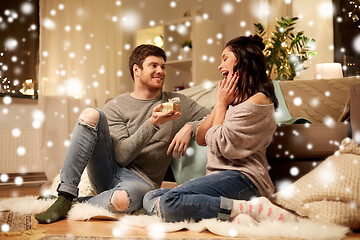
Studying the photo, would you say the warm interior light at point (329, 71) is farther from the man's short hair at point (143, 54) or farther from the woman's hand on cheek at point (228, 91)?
the woman's hand on cheek at point (228, 91)

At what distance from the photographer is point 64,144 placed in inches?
131

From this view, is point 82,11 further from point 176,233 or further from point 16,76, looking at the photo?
point 176,233

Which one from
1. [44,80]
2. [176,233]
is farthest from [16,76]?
[176,233]

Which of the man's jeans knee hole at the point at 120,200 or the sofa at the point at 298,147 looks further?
the sofa at the point at 298,147

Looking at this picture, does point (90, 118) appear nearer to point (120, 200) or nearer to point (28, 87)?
point (120, 200)

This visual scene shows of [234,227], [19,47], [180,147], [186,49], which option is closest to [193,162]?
[180,147]

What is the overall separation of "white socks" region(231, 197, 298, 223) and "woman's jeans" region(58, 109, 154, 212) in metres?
0.41

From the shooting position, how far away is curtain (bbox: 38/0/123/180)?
10.8 ft

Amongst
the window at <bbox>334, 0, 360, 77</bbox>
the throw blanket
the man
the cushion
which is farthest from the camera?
the window at <bbox>334, 0, 360, 77</bbox>

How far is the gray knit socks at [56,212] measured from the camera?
1.42 meters

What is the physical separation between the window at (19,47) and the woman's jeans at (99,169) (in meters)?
1.92
